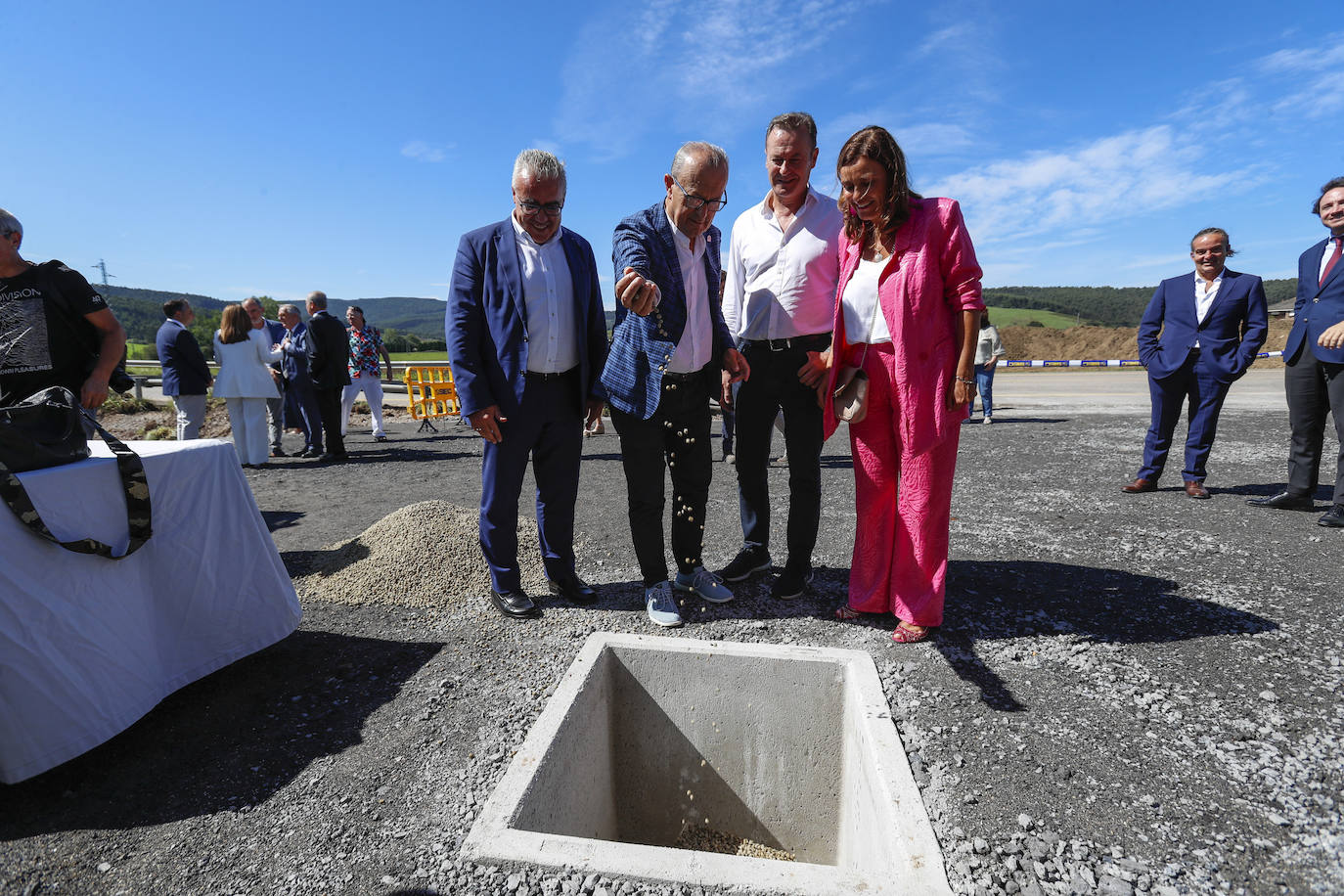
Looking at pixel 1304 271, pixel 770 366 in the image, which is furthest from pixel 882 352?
pixel 1304 271

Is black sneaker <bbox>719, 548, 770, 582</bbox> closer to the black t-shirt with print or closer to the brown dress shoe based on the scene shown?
the black t-shirt with print

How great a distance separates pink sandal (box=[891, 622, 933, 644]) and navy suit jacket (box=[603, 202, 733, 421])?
1533 millimetres

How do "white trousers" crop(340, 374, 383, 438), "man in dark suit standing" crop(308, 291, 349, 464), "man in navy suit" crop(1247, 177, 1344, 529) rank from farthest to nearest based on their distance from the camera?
"white trousers" crop(340, 374, 383, 438)
"man in dark suit standing" crop(308, 291, 349, 464)
"man in navy suit" crop(1247, 177, 1344, 529)

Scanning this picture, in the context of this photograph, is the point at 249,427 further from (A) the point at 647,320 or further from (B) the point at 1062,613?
(B) the point at 1062,613

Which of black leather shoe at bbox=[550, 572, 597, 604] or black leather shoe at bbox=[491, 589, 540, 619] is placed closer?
black leather shoe at bbox=[491, 589, 540, 619]

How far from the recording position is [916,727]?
2.39 metres

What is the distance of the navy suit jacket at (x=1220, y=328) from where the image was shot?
16.8ft

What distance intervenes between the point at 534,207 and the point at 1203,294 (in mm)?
5515

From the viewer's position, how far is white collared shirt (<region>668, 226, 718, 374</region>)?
3025mm

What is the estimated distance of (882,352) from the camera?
2.84 meters

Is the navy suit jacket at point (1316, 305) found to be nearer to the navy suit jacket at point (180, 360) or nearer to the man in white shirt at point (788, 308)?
the man in white shirt at point (788, 308)

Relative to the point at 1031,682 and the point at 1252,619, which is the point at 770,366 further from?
the point at 1252,619

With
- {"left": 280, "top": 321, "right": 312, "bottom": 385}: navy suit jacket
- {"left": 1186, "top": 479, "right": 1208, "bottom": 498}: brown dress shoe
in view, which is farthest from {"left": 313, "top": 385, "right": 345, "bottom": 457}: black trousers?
{"left": 1186, "top": 479, "right": 1208, "bottom": 498}: brown dress shoe

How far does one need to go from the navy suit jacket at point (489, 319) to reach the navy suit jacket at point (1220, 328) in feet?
16.3
